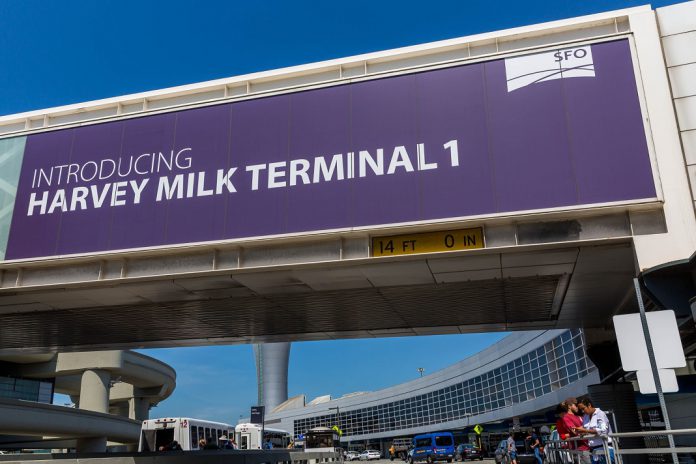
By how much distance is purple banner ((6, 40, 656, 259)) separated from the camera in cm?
1468

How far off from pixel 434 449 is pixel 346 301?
34848mm

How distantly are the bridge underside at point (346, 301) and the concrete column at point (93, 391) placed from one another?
104 feet

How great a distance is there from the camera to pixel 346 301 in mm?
19438

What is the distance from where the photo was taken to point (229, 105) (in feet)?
59.2

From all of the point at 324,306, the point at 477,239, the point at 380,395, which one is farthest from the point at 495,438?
the point at 477,239

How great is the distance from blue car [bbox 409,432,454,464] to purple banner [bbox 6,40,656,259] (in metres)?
38.6

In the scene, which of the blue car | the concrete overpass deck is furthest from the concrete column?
the blue car

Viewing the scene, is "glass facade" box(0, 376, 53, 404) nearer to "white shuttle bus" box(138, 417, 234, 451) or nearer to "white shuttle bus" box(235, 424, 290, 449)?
"white shuttle bus" box(235, 424, 290, 449)

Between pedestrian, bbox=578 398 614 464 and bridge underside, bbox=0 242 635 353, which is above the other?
bridge underside, bbox=0 242 635 353

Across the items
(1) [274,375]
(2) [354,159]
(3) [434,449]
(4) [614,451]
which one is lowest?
(3) [434,449]

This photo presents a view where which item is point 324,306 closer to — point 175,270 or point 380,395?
point 175,270

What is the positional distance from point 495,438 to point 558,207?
63298mm

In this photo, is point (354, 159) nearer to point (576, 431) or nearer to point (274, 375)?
point (576, 431)

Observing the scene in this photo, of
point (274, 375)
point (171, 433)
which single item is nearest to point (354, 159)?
point (171, 433)
